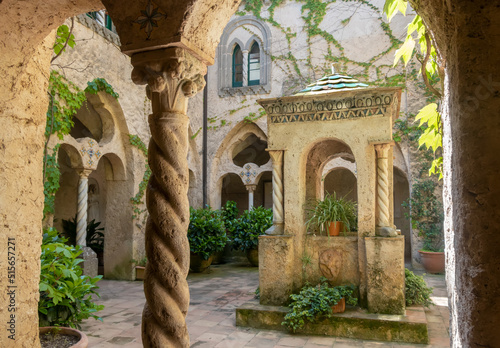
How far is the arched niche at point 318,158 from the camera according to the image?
619cm

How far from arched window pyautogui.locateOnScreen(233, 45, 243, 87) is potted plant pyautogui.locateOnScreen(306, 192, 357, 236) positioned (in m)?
6.93

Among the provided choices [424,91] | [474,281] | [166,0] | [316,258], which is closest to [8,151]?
[166,0]

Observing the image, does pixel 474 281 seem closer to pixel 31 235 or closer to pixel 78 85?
pixel 31 235

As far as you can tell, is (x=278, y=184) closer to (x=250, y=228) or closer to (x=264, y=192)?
(x=250, y=228)

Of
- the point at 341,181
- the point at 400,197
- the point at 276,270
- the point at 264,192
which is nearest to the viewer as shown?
the point at 276,270

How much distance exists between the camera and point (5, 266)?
2.38 meters

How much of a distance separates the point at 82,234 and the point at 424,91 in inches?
317

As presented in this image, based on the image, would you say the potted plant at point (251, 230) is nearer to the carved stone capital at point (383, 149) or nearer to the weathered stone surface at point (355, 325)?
the weathered stone surface at point (355, 325)

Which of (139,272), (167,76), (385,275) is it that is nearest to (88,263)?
(139,272)

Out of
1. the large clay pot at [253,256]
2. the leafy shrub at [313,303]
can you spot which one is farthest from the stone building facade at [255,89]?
the leafy shrub at [313,303]

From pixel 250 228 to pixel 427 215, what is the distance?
4029 mm

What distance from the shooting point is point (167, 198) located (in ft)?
6.69

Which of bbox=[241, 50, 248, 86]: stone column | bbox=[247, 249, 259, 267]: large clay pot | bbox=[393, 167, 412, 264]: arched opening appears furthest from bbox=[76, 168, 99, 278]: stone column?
bbox=[393, 167, 412, 264]: arched opening

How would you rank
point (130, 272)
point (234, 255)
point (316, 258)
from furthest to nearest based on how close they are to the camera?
1. point (234, 255)
2. point (130, 272)
3. point (316, 258)
